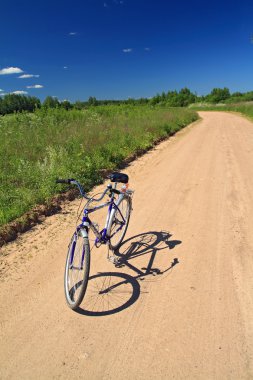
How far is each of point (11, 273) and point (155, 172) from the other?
5.59m

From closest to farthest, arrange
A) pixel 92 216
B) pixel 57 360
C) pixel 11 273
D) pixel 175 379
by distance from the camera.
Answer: pixel 175 379 → pixel 57 360 → pixel 11 273 → pixel 92 216

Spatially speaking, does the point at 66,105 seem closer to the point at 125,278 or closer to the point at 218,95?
the point at 125,278

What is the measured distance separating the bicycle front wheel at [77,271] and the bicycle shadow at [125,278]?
0.17 m

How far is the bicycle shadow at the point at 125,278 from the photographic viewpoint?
9.87ft

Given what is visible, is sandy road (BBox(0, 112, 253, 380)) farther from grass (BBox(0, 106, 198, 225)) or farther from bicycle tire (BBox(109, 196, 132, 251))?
grass (BBox(0, 106, 198, 225))

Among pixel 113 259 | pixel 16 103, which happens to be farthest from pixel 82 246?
pixel 16 103

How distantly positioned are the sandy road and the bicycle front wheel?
17 cm

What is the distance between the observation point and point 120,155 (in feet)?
32.0

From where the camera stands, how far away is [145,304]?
119 inches

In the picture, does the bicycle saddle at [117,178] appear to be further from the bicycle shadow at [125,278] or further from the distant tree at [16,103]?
the distant tree at [16,103]

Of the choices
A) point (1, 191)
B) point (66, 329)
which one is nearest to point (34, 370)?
point (66, 329)

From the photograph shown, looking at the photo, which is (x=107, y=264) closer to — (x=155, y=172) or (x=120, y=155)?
(x=155, y=172)

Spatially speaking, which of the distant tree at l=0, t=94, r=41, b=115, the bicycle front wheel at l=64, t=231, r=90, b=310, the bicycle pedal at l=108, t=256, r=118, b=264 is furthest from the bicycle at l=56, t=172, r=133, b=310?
the distant tree at l=0, t=94, r=41, b=115

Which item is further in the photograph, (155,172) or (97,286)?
(155,172)
